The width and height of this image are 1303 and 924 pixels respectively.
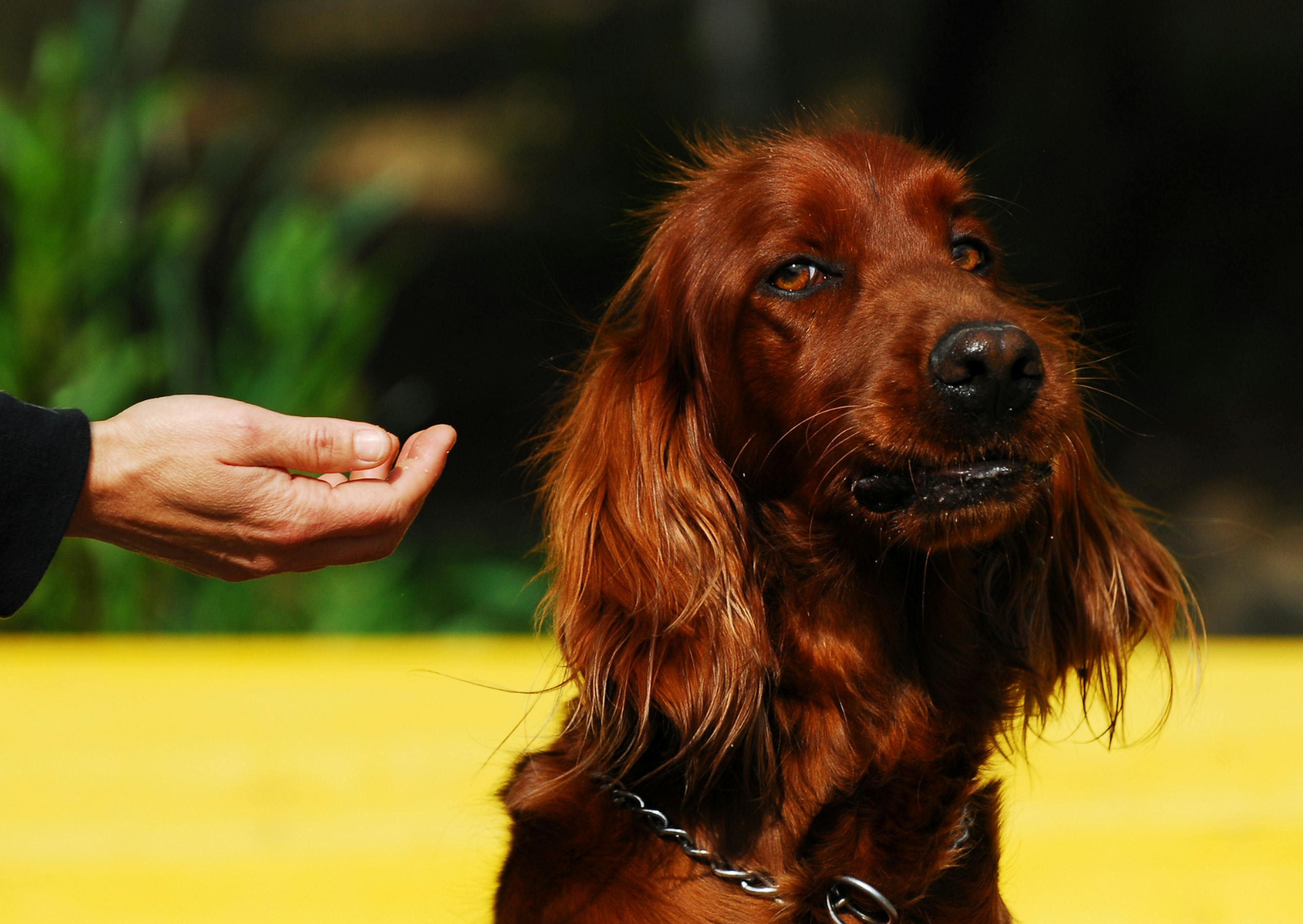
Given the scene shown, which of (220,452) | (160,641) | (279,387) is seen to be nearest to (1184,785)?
(220,452)

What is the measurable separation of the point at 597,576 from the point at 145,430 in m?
0.73

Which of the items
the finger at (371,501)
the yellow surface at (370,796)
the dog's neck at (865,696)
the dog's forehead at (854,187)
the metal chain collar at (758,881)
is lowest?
the yellow surface at (370,796)

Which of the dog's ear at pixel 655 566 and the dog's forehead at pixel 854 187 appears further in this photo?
the dog's forehead at pixel 854 187

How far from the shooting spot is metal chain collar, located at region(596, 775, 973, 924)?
1928 mm

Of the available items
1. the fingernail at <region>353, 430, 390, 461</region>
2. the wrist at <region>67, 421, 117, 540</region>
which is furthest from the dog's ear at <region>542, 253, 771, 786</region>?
the wrist at <region>67, 421, 117, 540</region>

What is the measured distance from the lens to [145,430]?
1794 millimetres

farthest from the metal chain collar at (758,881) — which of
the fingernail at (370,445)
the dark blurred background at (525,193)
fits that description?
the dark blurred background at (525,193)

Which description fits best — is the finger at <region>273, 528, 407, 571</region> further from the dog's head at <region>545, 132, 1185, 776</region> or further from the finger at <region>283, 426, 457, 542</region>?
the dog's head at <region>545, 132, 1185, 776</region>

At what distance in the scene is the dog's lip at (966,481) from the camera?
1.89 metres

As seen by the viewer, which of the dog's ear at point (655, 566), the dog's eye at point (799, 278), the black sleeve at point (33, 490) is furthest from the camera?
the dog's eye at point (799, 278)

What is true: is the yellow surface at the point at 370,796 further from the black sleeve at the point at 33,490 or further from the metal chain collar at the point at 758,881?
the black sleeve at the point at 33,490

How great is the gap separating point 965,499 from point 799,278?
0.49 metres

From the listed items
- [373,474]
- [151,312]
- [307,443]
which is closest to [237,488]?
[307,443]

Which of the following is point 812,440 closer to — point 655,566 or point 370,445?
point 655,566
